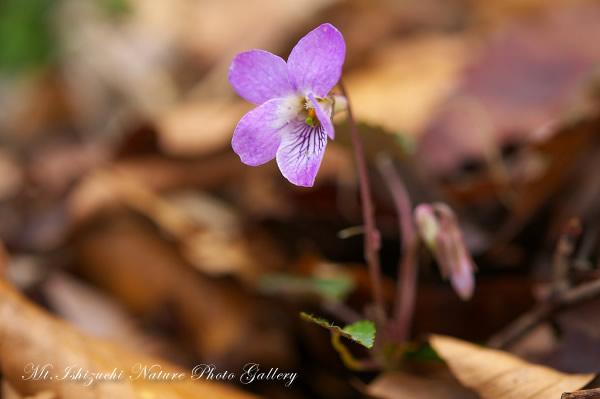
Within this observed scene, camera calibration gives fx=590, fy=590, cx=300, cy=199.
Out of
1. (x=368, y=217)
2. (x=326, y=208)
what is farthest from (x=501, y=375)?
(x=326, y=208)

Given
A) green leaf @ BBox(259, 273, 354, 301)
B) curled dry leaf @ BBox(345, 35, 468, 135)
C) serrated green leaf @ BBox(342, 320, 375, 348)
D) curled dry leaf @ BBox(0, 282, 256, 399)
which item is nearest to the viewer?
serrated green leaf @ BBox(342, 320, 375, 348)

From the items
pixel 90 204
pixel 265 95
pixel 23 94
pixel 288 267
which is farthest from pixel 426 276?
pixel 23 94

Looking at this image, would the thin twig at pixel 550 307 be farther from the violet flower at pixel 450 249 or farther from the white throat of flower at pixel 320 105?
the white throat of flower at pixel 320 105

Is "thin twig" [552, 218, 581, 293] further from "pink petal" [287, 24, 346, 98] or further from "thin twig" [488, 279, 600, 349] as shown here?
"pink petal" [287, 24, 346, 98]

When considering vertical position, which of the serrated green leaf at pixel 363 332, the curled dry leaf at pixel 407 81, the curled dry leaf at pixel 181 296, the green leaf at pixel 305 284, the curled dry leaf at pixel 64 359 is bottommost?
the curled dry leaf at pixel 181 296

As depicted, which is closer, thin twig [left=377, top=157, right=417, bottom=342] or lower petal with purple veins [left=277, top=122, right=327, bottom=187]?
lower petal with purple veins [left=277, top=122, right=327, bottom=187]

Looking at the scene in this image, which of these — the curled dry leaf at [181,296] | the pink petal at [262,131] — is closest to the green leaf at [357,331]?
the pink petal at [262,131]

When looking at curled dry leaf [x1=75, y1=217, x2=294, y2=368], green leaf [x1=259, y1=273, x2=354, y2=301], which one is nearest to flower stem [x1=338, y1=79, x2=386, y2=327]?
green leaf [x1=259, y1=273, x2=354, y2=301]
